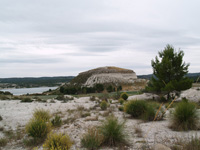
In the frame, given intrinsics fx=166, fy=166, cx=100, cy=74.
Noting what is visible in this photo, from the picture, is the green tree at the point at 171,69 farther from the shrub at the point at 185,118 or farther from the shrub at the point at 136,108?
the shrub at the point at 185,118

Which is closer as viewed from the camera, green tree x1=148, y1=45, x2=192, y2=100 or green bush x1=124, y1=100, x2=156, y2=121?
green bush x1=124, y1=100, x2=156, y2=121

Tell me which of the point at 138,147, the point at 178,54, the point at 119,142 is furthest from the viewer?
the point at 178,54

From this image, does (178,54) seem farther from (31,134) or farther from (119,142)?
(31,134)

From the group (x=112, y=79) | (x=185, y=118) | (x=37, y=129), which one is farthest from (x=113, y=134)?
(x=112, y=79)

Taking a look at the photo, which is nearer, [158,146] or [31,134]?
[158,146]

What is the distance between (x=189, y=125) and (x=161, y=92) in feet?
39.9

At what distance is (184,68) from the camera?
18.0 metres

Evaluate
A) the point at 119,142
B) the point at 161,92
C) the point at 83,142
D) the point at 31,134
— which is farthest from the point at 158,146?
the point at 161,92

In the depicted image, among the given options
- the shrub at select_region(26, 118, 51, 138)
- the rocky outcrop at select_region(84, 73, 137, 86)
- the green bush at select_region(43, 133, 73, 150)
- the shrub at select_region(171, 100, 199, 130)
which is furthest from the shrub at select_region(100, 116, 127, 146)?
the rocky outcrop at select_region(84, 73, 137, 86)

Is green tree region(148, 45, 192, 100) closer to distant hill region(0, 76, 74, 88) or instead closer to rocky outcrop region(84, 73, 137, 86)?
rocky outcrop region(84, 73, 137, 86)

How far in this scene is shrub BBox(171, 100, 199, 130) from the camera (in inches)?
254

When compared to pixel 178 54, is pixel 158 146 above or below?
below

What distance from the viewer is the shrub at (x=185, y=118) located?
645cm

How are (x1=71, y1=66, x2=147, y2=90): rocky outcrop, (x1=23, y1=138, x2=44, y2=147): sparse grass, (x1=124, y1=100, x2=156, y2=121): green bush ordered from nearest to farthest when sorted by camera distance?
(x1=23, y1=138, x2=44, y2=147): sparse grass
(x1=124, y1=100, x2=156, y2=121): green bush
(x1=71, y1=66, x2=147, y2=90): rocky outcrop
